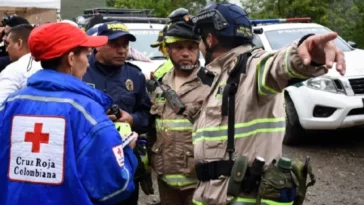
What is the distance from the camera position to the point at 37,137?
2.45m

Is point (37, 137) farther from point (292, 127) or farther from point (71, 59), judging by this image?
point (292, 127)

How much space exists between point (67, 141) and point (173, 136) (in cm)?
141

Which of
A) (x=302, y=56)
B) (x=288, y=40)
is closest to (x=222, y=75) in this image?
(x=302, y=56)

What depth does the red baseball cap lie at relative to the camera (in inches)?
99.7

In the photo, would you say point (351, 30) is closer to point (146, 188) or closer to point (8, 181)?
point (146, 188)

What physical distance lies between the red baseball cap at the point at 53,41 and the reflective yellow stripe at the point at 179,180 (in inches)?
56.2

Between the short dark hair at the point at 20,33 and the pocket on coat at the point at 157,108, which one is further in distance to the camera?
the short dark hair at the point at 20,33

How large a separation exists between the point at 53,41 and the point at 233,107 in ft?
3.04

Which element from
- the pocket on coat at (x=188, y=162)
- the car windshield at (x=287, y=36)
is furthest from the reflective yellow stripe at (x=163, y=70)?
the car windshield at (x=287, y=36)

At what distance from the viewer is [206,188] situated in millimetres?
2916

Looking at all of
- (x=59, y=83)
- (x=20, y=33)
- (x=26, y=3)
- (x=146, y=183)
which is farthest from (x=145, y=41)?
(x=59, y=83)

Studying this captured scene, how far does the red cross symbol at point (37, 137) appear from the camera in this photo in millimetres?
2434

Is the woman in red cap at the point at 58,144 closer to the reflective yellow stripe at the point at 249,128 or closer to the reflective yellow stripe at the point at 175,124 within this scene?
the reflective yellow stripe at the point at 249,128

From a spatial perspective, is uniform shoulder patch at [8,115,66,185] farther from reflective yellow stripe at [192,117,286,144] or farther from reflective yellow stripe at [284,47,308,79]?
reflective yellow stripe at [284,47,308,79]
